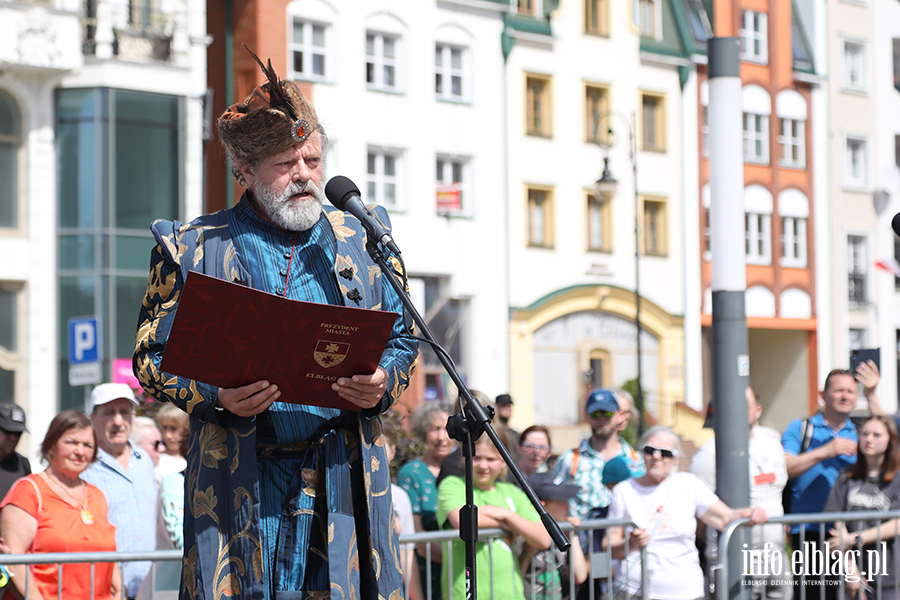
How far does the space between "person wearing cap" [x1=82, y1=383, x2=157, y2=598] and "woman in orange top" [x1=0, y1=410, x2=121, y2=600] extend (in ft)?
1.14

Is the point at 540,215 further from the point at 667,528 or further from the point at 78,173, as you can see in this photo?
the point at 667,528

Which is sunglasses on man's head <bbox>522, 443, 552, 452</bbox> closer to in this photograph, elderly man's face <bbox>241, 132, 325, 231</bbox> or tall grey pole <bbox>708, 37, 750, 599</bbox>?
tall grey pole <bbox>708, 37, 750, 599</bbox>

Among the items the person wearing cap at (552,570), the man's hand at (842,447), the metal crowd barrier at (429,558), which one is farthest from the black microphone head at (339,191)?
the man's hand at (842,447)

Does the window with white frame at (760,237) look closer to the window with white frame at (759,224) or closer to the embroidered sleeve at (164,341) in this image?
the window with white frame at (759,224)

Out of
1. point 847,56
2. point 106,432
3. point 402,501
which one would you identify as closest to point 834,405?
point 402,501

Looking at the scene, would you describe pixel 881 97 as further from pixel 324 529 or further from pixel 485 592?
pixel 324 529

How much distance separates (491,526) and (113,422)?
249cm

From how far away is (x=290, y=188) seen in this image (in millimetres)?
3557

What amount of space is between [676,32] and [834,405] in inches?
1127

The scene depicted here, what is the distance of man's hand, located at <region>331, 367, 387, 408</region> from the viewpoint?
332 cm

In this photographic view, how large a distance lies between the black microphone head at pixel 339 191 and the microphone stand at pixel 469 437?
20 cm

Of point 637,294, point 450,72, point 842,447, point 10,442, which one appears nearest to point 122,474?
point 10,442

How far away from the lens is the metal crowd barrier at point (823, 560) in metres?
7.22

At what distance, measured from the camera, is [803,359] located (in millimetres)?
37812
